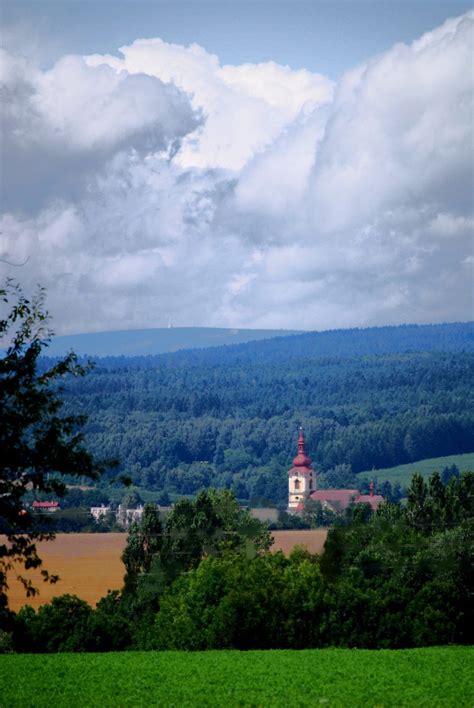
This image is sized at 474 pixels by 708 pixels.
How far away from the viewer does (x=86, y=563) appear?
10575 cm

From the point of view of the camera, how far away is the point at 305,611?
161ft

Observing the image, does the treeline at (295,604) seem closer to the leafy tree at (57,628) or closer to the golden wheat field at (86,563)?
the leafy tree at (57,628)

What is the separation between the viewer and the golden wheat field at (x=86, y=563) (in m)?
83.6

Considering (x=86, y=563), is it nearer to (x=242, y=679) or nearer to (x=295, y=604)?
(x=295, y=604)

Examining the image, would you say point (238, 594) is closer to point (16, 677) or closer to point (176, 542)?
point (16, 677)

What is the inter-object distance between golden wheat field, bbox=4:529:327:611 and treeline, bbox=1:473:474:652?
1254 cm

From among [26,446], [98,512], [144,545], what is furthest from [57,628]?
[98,512]

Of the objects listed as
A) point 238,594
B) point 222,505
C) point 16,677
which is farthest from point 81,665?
point 222,505

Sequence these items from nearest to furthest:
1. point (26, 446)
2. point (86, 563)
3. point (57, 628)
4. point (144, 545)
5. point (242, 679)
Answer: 1. point (26, 446)
2. point (242, 679)
3. point (57, 628)
4. point (144, 545)
5. point (86, 563)

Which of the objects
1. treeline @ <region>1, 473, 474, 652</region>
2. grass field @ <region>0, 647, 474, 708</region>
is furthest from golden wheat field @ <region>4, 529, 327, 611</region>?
grass field @ <region>0, 647, 474, 708</region>

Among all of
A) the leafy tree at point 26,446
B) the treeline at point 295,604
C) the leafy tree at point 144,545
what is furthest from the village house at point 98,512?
the leafy tree at point 26,446

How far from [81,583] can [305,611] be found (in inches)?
1722

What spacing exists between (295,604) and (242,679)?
58.8 ft

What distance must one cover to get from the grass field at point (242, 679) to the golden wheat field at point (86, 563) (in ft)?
106
